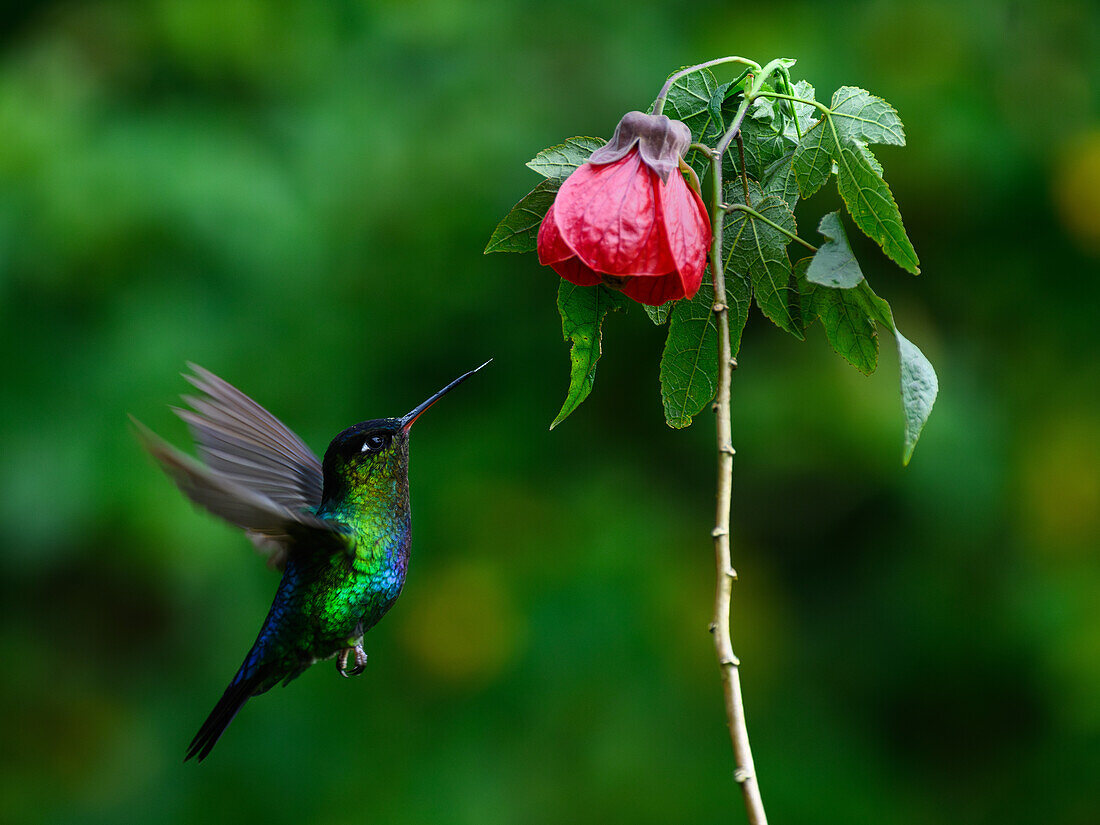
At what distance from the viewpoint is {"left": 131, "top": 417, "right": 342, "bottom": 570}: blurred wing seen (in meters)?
0.63

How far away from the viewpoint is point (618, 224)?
2.16 feet

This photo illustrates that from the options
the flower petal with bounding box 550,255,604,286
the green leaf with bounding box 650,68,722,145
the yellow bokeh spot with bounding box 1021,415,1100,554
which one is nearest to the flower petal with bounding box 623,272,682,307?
the flower petal with bounding box 550,255,604,286

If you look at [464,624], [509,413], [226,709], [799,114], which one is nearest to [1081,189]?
[509,413]

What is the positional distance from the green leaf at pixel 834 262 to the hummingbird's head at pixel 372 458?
1.04ft

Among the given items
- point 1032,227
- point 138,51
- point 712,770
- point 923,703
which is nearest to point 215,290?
point 138,51

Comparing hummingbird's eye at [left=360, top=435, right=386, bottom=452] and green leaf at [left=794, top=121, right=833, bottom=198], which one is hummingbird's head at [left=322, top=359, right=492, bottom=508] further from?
green leaf at [left=794, top=121, right=833, bottom=198]

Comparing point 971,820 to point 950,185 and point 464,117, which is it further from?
point 464,117

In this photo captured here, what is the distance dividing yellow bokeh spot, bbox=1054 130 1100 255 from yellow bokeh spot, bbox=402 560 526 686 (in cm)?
136

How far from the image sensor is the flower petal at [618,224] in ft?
2.14

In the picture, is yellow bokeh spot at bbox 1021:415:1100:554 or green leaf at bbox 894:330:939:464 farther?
yellow bokeh spot at bbox 1021:415:1100:554

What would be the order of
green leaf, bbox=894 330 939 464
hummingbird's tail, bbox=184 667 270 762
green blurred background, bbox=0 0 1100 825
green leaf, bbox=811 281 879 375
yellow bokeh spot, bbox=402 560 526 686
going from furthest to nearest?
yellow bokeh spot, bbox=402 560 526 686 < green blurred background, bbox=0 0 1100 825 < hummingbird's tail, bbox=184 667 270 762 < green leaf, bbox=811 281 879 375 < green leaf, bbox=894 330 939 464

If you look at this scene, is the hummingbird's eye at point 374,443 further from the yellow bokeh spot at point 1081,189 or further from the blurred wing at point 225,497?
the yellow bokeh spot at point 1081,189

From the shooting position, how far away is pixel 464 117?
2.46 metres

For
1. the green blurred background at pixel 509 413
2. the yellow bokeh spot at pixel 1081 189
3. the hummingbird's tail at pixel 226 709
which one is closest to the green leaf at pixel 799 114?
the hummingbird's tail at pixel 226 709
